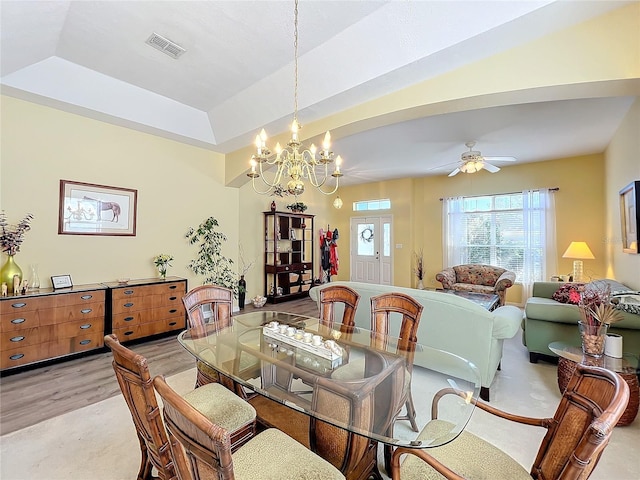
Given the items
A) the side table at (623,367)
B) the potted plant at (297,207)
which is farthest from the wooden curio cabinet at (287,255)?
the side table at (623,367)

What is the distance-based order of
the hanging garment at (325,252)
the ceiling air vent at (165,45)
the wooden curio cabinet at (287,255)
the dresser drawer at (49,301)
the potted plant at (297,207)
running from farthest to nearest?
the hanging garment at (325,252), the potted plant at (297,207), the wooden curio cabinet at (287,255), the dresser drawer at (49,301), the ceiling air vent at (165,45)

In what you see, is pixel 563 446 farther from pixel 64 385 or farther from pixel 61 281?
pixel 61 281

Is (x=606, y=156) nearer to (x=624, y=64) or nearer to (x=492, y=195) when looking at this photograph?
(x=492, y=195)

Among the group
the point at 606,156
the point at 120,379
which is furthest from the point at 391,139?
the point at 120,379

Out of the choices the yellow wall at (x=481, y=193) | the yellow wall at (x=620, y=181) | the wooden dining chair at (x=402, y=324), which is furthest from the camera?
the yellow wall at (x=481, y=193)

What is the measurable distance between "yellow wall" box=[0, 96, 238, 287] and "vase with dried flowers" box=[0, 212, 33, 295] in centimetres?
10

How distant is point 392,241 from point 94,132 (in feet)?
21.2

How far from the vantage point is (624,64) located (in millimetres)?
2037

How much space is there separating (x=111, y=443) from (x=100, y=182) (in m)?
3.26

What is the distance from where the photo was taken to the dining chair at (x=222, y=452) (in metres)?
0.77

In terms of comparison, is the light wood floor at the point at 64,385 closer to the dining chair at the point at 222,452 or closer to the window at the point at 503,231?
the dining chair at the point at 222,452

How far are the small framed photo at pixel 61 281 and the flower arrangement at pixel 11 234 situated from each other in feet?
1.50

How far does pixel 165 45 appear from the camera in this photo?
285cm

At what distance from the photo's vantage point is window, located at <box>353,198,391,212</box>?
797cm
